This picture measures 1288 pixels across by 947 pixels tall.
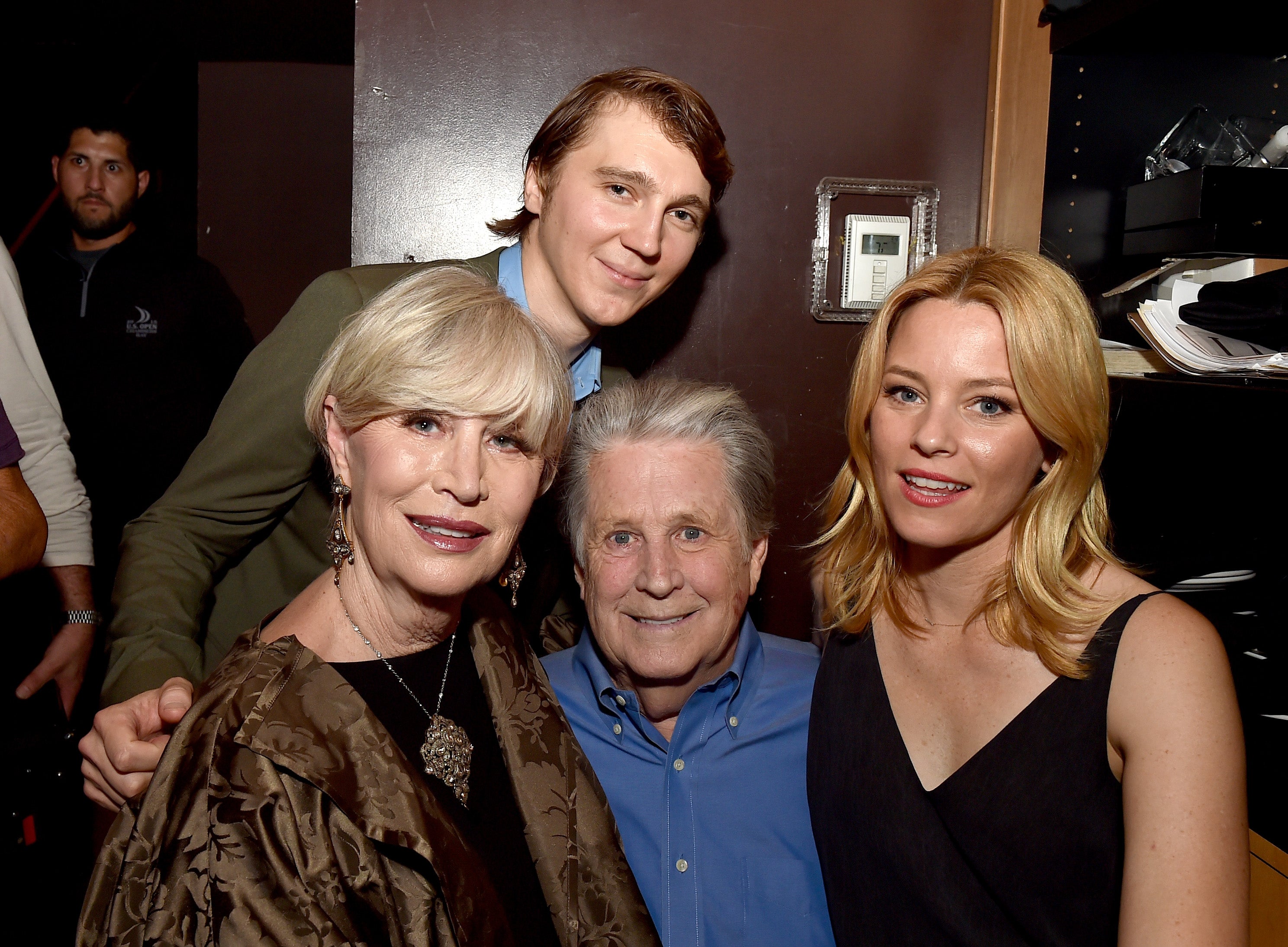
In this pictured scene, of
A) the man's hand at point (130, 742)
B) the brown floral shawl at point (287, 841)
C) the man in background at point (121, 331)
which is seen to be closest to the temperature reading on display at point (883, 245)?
the brown floral shawl at point (287, 841)

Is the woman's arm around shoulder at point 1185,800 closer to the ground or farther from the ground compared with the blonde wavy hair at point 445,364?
closer to the ground

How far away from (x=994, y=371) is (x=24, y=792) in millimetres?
1760

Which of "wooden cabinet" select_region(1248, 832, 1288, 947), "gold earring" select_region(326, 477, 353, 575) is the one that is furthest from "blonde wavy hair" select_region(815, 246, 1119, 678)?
"gold earring" select_region(326, 477, 353, 575)

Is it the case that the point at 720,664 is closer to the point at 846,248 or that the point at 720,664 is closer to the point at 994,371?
the point at 994,371

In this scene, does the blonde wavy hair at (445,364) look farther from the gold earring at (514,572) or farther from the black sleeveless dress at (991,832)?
the black sleeveless dress at (991,832)

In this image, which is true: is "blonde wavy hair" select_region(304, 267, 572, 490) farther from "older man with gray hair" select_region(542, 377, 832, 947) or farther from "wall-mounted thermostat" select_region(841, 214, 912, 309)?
"wall-mounted thermostat" select_region(841, 214, 912, 309)

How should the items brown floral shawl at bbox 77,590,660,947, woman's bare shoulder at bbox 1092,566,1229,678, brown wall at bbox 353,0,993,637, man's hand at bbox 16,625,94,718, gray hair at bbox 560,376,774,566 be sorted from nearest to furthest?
brown floral shawl at bbox 77,590,660,947
woman's bare shoulder at bbox 1092,566,1229,678
gray hair at bbox 560,376,774,566
man's hand at bbox 16,625,94,718
brown wall at bbox 353,0,993,637

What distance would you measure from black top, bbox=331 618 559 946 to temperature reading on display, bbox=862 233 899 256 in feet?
4.87

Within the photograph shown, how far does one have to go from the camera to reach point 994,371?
1.44 metres

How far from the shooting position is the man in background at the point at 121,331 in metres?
3.59

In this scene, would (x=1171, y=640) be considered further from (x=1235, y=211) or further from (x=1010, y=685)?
(x=1235, y=211)

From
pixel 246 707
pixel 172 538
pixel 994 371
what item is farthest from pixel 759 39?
pixel 246 707

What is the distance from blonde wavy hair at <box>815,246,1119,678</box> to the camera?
56.0 inches

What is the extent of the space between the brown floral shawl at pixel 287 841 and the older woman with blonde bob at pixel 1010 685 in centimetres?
49
